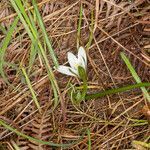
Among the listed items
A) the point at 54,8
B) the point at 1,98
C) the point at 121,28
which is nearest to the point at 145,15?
the point at 121,28

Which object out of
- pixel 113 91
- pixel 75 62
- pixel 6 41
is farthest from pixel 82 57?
pixel 6 41

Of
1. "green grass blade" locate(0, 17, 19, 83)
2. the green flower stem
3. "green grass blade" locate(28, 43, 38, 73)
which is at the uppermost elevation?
"green grass blade" locate(0, 17, 19, 83)

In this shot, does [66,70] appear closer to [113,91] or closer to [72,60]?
[72,60]

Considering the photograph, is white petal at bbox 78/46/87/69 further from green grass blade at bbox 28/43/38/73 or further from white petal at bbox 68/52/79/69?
green grass blade at bbox 28/43/38/73

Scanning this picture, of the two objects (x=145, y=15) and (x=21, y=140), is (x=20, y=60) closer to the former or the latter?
(x=21, y=140)

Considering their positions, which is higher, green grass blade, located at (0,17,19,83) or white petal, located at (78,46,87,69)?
green grass blade, located at (0,17,19,83)

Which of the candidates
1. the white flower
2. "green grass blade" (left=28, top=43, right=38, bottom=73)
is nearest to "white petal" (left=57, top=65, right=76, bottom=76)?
the white flower
